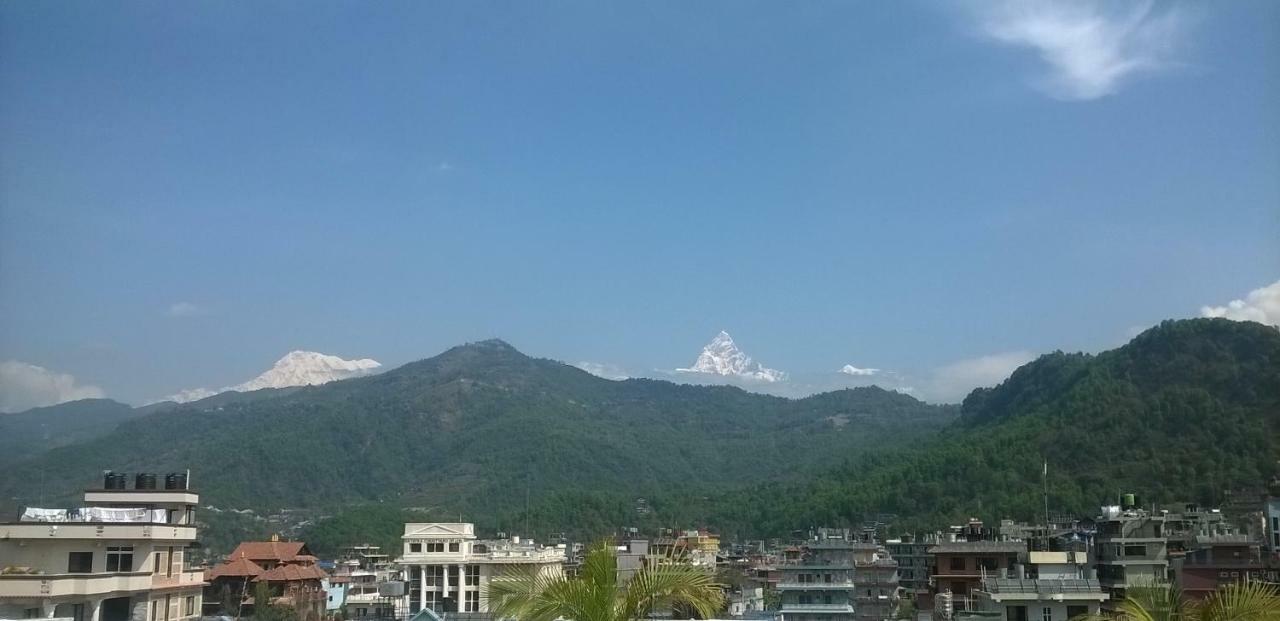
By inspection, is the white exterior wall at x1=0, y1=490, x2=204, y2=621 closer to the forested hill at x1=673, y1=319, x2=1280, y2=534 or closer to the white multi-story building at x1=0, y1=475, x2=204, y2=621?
the white multi-story building at x1=0, y1=475, x2=204, y2=621

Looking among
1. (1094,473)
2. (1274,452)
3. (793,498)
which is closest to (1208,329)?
(1094,473)

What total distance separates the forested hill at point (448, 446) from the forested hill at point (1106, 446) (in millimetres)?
43868

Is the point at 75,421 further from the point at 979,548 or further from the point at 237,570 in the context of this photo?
the point at 979,548

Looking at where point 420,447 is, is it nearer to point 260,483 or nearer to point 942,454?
point 260,483

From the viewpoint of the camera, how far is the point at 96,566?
15.1m

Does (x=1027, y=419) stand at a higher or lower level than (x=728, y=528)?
higher

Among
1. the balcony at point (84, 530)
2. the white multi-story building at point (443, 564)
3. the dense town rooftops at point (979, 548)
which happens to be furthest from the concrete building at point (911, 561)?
the balcony at point (84, 530)

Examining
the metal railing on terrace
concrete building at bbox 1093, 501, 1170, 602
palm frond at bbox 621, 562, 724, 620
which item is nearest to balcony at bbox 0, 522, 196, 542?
palm frond at bbox 621, 562, 724, 620

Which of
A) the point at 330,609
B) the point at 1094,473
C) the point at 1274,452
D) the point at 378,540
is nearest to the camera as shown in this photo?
the point at 330,609

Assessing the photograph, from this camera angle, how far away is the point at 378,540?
85875 mm

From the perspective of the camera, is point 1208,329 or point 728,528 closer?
point 1208,329

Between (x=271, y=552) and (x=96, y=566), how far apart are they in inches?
981

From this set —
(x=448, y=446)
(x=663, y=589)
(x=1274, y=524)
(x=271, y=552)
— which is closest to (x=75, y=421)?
(x=448, y=446)

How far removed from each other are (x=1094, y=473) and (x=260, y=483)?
9427 centimetres
